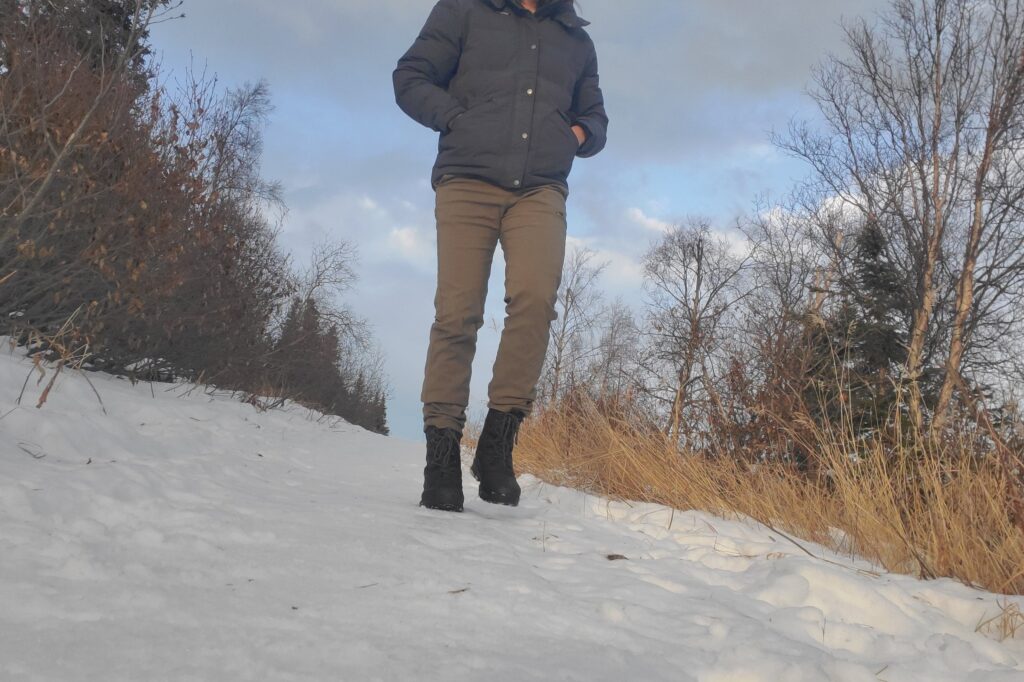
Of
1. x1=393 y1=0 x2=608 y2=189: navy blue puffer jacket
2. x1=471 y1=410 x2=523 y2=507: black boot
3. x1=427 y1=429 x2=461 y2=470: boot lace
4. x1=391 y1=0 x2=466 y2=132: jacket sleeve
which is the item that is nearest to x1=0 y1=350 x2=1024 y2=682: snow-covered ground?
x1=427 y1=429 x2=461 y2=470: boot lace

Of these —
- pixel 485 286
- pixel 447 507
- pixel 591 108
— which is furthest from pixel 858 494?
pixel 591 108

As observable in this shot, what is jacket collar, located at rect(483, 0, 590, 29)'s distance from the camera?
8.20ft

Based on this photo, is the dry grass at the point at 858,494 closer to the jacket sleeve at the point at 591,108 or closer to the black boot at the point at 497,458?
the black boot at the point at 497,458

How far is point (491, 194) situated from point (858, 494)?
150 centimetres

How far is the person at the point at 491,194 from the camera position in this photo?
2336mm

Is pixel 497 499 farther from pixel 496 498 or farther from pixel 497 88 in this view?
pixel 497 88

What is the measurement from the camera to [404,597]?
1.13 m

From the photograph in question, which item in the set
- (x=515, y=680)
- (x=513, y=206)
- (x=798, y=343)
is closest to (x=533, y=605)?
(x=515, y=680)

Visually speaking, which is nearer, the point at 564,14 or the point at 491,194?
the point at 491,194

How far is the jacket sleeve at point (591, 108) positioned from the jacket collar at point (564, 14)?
6.0 inches

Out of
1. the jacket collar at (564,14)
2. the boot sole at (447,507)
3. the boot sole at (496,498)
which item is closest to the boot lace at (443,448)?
the boot sole at (447,507)

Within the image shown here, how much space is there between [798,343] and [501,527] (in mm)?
→ 2210

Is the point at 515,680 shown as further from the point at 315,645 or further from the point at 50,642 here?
the point at 50,642

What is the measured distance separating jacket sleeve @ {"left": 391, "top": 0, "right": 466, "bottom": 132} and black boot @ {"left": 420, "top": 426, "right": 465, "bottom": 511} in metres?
1.06
